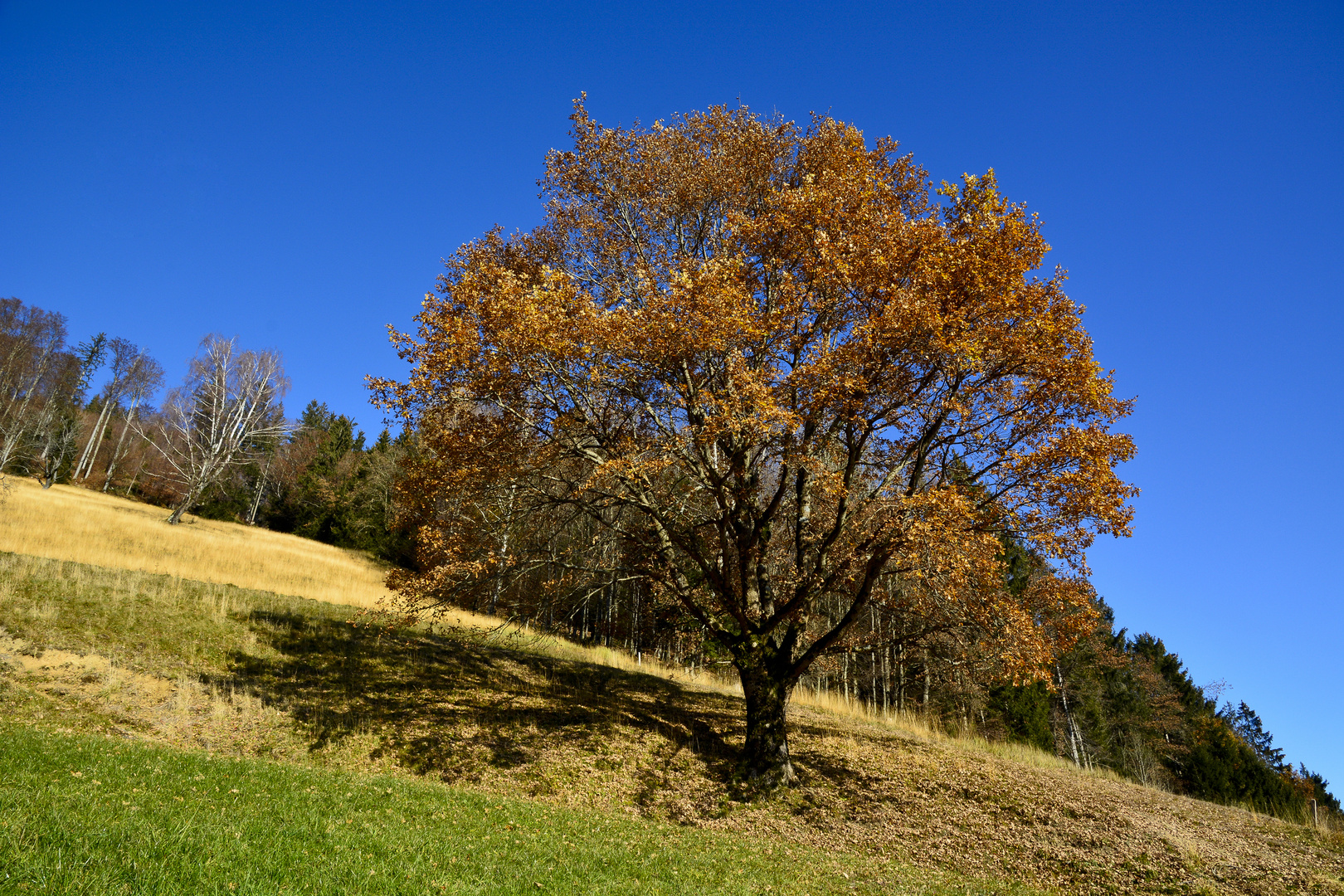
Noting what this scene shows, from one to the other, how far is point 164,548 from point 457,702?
19.6 m

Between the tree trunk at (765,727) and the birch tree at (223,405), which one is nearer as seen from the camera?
the tree trunk at (765,727)

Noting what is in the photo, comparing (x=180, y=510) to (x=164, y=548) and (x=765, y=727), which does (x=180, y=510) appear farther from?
(x=765, y=727)

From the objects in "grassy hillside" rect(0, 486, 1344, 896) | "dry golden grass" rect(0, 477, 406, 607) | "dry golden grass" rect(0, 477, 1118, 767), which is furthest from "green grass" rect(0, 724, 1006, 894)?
"dry golden grass" rect(0, 477, 406, 607)

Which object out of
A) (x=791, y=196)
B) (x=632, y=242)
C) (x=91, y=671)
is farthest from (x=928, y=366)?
(x=91, y=671)

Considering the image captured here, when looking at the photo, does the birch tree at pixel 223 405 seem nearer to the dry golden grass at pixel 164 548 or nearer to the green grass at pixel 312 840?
the dry golden grass at pixel 164 548

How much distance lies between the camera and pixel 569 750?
14234 millimetres

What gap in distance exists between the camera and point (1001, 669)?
1184 cm

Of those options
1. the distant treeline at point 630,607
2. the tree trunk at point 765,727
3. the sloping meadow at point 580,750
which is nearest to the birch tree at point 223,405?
the distant treeline at point 630,607

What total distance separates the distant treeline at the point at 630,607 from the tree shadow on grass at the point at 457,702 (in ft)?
6.81

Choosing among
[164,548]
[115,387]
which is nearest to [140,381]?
[115,387]

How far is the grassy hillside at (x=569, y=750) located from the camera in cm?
1135

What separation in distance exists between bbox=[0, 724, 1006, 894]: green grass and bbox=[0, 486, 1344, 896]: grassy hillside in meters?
0.37

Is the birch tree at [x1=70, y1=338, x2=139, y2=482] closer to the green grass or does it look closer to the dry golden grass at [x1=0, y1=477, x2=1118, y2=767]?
the dry golden grass at [x1=0, y1=477, x2=1118, y2=767]

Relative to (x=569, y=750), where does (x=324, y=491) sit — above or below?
above
